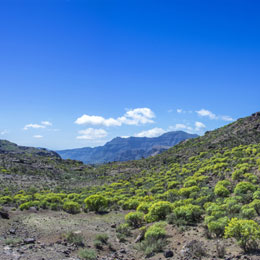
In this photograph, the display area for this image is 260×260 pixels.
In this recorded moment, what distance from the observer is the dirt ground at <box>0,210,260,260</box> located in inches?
324

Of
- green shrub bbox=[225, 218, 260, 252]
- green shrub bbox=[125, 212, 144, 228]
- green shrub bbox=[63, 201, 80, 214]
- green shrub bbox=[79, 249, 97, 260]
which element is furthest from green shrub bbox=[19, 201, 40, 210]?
green shrub bbox=[225, 218, 260, 252]

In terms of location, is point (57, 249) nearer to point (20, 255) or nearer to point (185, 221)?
point (20, 255)

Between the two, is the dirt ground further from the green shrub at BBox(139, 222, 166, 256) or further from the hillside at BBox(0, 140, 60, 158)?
the hillside at BBox(0, 140, 60, 158)

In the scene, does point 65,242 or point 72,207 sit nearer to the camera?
point 65,242

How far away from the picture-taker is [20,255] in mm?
8148

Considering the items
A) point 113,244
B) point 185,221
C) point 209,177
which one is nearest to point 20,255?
point 113,244

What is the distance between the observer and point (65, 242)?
10.4 meters

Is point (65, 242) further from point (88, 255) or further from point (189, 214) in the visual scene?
point (189, 214)

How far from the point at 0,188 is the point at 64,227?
22.9 metres

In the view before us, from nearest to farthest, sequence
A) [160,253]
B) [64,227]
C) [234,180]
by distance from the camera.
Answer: [160,253] → [64,227] → [234,180]

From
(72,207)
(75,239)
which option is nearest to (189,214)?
(75,239)

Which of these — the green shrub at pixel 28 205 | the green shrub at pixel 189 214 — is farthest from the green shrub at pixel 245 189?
the green shrub at pixel 28 205

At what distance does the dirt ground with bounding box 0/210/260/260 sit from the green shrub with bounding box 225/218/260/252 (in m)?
0.35

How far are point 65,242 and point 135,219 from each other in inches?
183
